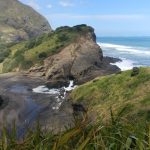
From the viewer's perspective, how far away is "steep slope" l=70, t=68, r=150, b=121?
69.8 metres

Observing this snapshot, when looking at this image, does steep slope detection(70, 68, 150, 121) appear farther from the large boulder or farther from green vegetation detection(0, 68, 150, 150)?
green vegetation detection(0, 68, 150, 150)

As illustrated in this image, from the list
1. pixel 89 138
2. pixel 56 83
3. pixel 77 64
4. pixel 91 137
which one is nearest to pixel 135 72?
pixel 56 83

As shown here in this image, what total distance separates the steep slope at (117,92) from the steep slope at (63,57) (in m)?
28.4

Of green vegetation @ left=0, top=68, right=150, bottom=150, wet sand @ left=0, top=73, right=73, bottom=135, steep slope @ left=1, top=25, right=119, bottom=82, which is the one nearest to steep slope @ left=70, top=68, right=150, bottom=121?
wet sand @ left=0, top=73, right=73, bottom=135

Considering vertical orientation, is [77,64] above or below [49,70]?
above

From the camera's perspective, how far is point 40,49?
137250mm

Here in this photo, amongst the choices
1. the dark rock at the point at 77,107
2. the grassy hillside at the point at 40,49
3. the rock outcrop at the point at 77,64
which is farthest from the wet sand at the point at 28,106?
the grassy hillside at the point at 40,49

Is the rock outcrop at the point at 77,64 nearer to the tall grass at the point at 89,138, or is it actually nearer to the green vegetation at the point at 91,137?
the green vegetation at the point at 91,137

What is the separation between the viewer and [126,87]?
3076 inches

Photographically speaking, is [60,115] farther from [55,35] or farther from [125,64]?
[125,64]

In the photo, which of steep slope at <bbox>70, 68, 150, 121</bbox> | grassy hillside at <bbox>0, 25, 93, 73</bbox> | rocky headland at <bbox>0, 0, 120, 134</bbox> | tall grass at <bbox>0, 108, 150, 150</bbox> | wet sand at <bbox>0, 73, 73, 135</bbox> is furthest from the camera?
grassy hillside at <bbox>0, 25, 93, 73</bbox>

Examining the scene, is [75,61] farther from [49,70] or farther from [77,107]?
[77,107]

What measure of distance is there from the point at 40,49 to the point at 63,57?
1556 cm

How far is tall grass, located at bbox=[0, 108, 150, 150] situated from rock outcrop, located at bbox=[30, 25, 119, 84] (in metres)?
102
